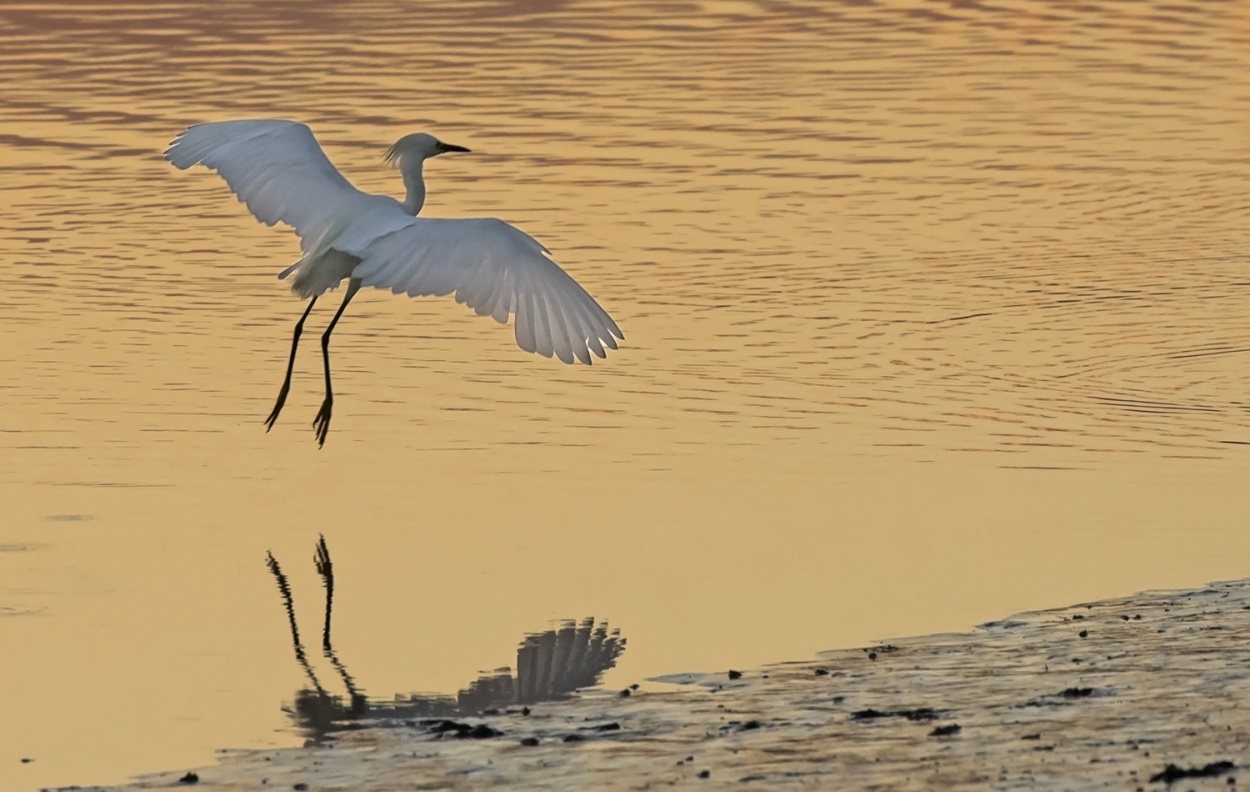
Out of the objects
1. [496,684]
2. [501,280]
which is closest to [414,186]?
[501,280]

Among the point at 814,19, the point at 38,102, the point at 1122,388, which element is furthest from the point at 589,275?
the point at 814,19

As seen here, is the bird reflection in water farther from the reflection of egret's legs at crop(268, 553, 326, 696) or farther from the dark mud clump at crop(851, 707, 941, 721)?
the dark mud clump at crop(851, 707, 941, 721)

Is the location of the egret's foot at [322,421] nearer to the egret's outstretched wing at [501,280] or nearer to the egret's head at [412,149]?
the egret's outstretched wing at [501,280]

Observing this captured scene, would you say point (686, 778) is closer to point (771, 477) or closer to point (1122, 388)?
point (771, 477)

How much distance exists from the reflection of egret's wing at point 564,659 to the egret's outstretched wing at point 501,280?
1.46 meters

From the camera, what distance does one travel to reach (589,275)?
14.4 metres

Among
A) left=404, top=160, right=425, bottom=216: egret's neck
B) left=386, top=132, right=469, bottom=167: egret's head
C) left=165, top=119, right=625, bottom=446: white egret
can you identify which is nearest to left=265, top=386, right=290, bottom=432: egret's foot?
left=165, top=119, right=625, bottom=446: white egret

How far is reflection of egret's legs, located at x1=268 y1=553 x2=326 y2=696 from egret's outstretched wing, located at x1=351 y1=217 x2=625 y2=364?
4.06ft

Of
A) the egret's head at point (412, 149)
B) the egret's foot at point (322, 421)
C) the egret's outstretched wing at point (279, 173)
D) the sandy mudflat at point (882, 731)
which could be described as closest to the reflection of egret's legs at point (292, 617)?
the sandy mudflat at point (882, 731)

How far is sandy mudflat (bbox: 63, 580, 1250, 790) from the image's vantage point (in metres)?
6.37

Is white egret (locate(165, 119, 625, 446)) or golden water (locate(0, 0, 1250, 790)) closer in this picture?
golden water (locate(0, 0, 1250, 790))

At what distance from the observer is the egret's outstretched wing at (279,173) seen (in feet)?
36.1

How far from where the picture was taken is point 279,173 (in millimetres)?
11203

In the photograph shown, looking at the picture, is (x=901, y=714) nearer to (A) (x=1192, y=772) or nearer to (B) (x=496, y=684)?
(A) (x=1192, y=772)
